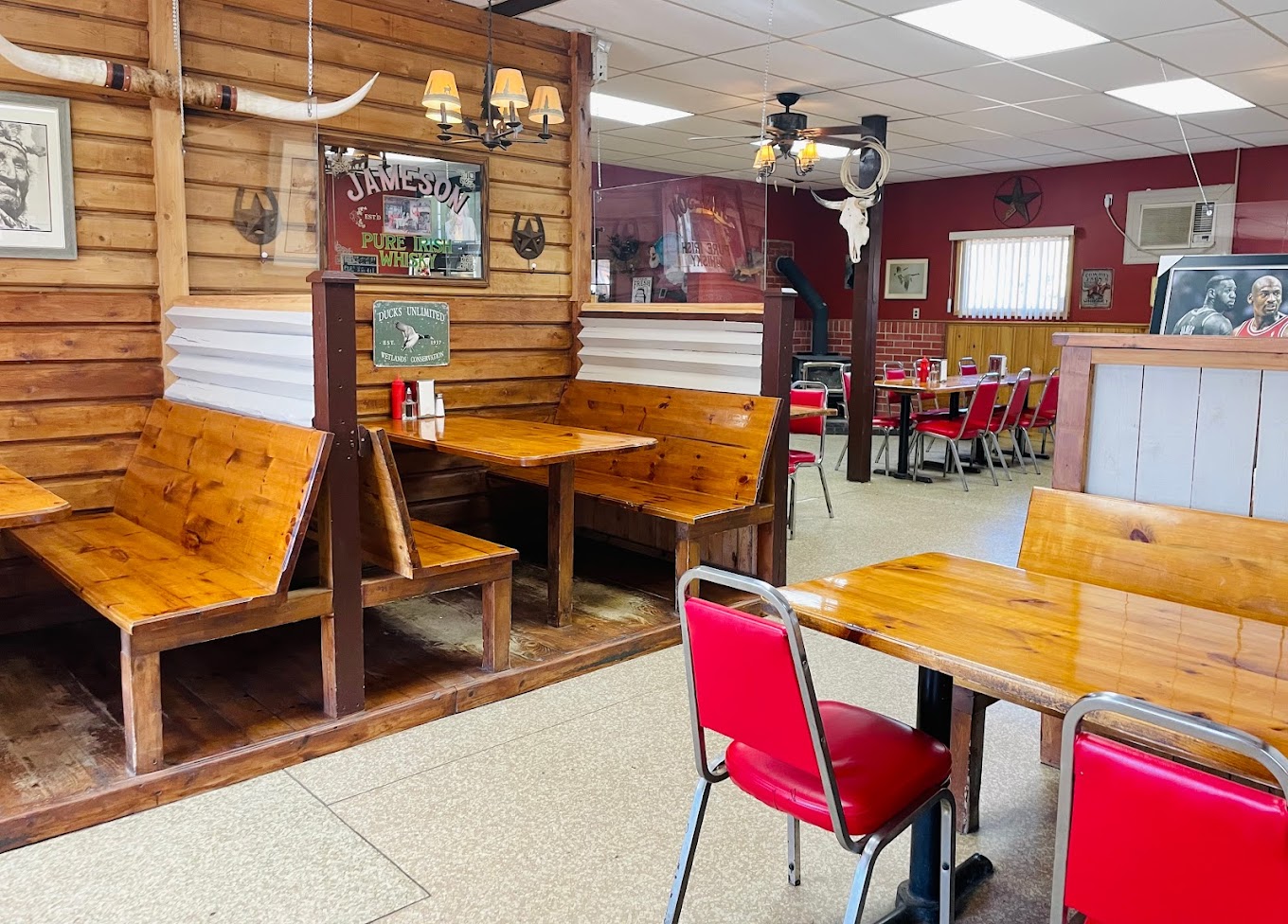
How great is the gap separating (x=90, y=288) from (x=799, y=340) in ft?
30.5

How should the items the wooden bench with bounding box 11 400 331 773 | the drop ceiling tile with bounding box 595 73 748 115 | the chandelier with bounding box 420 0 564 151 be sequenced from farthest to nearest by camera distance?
the drop ceiling tile with bounding box 595 73 748 115
the chandelier with bounding box 420 0 564 151
the wooden bench with bounding box 11 400 331 773

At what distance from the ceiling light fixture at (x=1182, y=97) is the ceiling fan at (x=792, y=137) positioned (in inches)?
70.6

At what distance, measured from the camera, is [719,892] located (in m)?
2.21

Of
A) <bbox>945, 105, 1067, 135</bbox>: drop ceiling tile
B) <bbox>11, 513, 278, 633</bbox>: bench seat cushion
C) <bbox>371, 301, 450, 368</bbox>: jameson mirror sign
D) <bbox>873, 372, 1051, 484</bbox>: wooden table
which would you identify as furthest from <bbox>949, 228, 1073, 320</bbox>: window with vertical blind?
<bbox>11, 513, 278, 633</bbox>: bench seat cushion

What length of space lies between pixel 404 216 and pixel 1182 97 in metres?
5.44

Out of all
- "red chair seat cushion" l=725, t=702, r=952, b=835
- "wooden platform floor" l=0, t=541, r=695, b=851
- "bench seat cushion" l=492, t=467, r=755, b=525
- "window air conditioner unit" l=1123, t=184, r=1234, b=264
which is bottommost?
"wooden platform floor" l=0, t=541, r=695, b=851

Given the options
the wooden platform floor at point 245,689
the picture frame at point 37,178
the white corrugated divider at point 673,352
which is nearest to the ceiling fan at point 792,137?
the white corrugated divider at point 673,352

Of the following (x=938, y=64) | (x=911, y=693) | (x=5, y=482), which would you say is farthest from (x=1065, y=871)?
(x=938, y=64)

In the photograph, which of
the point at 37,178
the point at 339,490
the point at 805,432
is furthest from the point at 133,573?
the point at 805,432

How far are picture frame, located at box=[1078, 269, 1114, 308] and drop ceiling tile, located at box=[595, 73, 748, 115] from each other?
4730 mm

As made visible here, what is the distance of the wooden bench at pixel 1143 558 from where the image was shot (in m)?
2.17

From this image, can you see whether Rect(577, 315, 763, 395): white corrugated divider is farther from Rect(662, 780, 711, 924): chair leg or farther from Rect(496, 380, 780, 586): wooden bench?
Rect(662, 780, 711, 924): chair leg

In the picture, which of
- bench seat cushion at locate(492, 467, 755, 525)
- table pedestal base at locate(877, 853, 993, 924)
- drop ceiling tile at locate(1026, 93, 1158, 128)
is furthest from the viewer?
drop ceiling tile at locate(1026, 93, 1158, 128)

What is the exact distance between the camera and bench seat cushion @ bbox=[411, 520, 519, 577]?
323 cm
